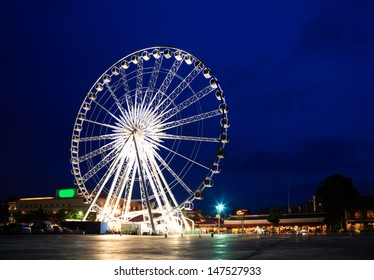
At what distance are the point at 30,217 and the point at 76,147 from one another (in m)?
69.0

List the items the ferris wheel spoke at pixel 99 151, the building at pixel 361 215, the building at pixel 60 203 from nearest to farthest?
the ferris wheel spoke at pixel 99 151 < the building at pixel 361 215 < the building at pixel 60 203

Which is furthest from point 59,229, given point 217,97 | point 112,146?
point 217,97

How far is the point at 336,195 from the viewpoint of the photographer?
294 ft

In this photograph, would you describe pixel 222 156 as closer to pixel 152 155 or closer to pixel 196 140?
pixel 196 140

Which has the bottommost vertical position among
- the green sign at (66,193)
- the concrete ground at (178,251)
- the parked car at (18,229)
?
the concrete ground at (178,251)

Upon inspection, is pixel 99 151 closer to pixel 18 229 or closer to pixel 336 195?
pixel 18 229

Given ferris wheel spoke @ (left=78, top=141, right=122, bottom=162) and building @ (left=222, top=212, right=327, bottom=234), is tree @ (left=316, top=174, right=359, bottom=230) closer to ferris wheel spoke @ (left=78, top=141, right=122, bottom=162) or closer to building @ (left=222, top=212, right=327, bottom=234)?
building @ (left=222, top=212, right=327, bottom=234)

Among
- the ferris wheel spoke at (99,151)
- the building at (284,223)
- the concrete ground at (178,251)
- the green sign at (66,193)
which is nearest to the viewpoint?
the concrete ground at (178,251)

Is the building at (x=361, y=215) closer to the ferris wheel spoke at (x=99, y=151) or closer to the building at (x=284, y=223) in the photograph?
the building at (x=284, y=223)

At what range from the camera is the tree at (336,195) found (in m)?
89.4

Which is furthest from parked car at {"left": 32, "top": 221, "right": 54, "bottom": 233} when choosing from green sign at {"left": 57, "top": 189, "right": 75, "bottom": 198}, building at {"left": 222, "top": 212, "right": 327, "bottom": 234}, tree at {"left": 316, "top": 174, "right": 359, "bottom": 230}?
green sign at {"left": 57, "top": 189, "right": 75, "bottom": 198}

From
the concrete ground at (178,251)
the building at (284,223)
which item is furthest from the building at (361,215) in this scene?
the concrete ground at (178,251)

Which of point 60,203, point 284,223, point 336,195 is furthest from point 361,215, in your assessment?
point 60,203
